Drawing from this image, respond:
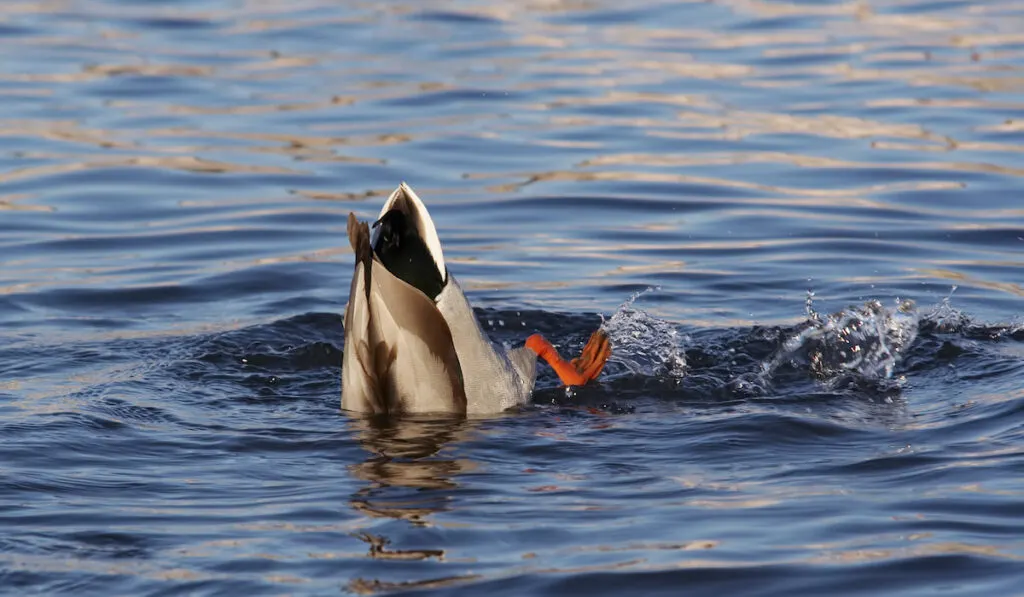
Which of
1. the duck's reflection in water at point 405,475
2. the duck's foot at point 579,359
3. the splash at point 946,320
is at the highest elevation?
the splash at point 946,320

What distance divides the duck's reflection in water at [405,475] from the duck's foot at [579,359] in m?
0.62

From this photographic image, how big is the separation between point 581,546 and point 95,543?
1.27 metres

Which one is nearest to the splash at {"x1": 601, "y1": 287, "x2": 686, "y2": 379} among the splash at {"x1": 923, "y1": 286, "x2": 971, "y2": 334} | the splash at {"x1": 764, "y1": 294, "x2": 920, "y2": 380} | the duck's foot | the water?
the water

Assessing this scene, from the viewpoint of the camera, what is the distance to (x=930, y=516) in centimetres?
420

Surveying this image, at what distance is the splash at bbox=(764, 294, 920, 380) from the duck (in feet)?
4.25

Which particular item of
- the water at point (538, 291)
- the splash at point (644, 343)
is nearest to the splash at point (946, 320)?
the water at point (538, 291)

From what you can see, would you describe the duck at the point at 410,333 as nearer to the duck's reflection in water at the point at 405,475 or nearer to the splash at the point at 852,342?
the duck's reflection in water at the point at 405,475

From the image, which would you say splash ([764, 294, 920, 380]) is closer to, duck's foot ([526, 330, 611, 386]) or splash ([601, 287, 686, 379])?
splash ([601, 287, 686, 379])

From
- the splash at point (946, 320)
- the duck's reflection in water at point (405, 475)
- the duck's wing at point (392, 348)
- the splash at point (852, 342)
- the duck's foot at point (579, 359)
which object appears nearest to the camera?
the duck's reflection in water at point (405, 475)

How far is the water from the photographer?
4082 mm

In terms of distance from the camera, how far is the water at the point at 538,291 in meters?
4.08

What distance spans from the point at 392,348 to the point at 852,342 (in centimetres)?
205

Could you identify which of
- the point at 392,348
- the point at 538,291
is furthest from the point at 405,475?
the point at 538,291

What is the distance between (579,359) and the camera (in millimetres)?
5930
